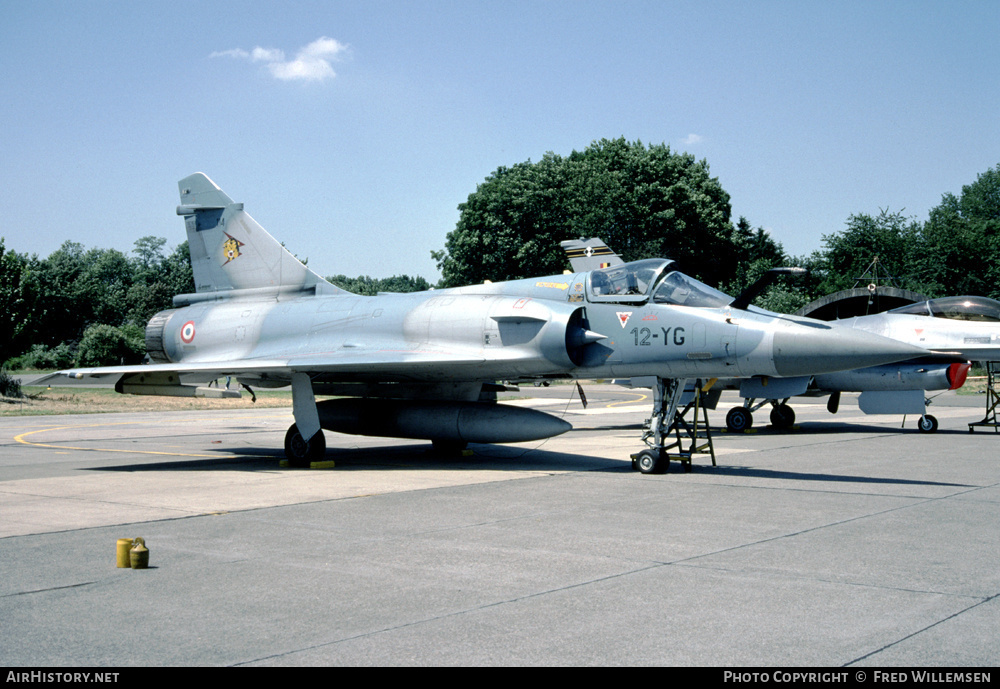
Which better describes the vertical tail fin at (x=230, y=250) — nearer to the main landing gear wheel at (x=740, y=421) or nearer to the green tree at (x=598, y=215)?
the main landing gear wheel at (x=740, y=421)

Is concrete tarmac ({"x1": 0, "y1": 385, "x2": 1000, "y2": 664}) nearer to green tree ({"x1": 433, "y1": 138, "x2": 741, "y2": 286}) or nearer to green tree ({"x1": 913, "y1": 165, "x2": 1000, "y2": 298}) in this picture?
green tree ({"x1": 433, "y1": 138, "x2": 741, "y2": 286})

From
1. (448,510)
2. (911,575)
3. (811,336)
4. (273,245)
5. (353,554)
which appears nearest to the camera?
(911,575)

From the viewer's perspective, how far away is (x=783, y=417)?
20250 mm

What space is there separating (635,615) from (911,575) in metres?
2.14

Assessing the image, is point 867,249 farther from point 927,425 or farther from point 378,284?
point 378,284

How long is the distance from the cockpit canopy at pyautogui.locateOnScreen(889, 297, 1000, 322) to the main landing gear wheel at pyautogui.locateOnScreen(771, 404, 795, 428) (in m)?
3.39

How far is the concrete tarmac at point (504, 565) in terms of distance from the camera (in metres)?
4.12

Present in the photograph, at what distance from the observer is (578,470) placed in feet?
39.0

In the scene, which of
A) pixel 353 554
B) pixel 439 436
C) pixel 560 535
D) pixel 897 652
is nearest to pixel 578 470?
pixel 439 436

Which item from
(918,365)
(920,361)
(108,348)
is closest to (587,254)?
(918,365)

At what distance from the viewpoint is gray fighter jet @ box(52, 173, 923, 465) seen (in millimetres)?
10516

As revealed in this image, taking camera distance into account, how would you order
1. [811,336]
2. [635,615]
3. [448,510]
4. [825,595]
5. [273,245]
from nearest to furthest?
[635,615], [825,595], [448,510], [811,336], [273,245]

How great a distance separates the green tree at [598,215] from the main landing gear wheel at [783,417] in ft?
93.0

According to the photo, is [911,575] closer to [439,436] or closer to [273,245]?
[439,436]
